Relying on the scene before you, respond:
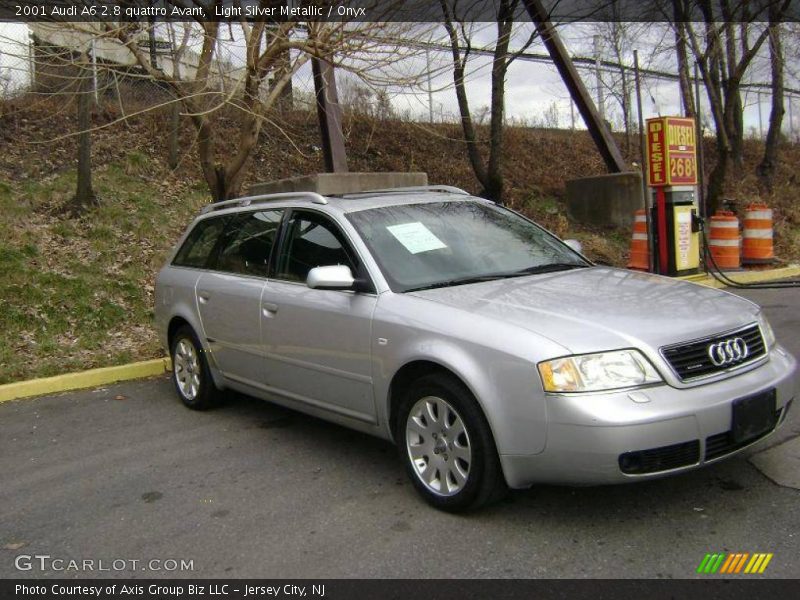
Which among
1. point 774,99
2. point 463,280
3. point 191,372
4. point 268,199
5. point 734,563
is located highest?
point 774,99

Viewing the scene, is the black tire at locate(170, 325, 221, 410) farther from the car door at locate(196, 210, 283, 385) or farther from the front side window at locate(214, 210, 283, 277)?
the front side window at locate(214, 210, 283, 277)

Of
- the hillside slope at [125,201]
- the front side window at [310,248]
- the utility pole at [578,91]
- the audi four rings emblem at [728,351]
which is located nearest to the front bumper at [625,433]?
the audi four rings emblem at [728,351]

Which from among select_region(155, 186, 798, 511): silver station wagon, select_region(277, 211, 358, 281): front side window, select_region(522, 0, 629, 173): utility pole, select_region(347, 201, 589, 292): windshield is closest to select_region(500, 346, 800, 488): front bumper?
select_region(155, 186, 798, 511): silver station wagon

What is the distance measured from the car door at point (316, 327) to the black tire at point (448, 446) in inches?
14.5

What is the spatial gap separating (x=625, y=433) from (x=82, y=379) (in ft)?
18.1

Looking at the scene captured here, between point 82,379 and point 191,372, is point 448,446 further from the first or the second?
point 82,379

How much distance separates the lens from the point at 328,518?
388 centimetres

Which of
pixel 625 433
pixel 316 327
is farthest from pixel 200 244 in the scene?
pixel 625 433

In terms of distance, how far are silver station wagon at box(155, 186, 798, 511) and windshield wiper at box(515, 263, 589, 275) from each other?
0.06ft

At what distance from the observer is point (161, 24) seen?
797 cm

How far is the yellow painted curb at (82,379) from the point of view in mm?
6832

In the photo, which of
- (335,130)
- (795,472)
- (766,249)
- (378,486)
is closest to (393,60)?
(335,130)
